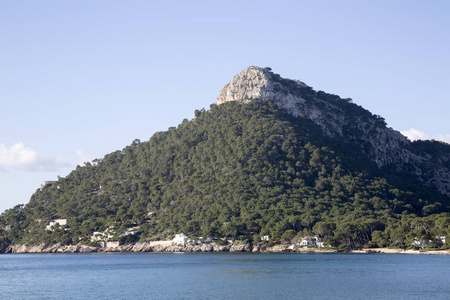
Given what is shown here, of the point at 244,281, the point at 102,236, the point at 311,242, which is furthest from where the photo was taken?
the point at 102,236

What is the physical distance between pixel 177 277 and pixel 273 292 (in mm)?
20586

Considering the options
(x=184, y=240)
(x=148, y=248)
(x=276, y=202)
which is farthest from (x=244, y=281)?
(x=148, y=248)

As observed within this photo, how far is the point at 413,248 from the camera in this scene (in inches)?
4872

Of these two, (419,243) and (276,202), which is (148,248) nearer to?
(276,202)

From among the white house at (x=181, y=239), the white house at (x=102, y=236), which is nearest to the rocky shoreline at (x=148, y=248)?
the white house at (x=181, y=239)

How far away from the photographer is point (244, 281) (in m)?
75.7

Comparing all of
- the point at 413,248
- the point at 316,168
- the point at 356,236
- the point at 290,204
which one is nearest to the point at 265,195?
the point at 290,204

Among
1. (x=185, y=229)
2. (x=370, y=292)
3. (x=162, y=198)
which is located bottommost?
(x=370, y=292)

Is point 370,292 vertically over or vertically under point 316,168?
under

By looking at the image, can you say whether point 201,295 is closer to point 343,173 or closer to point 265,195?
point 265,195

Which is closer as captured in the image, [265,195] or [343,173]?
[265,195]

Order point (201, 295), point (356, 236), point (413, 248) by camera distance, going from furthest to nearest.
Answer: point (356, 236)
point (413, 248)
point (201, 295)

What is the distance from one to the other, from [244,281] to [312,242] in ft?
219

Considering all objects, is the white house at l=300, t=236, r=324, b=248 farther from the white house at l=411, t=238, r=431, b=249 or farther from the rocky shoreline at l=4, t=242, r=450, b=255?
the white house at l=411, t=238, r=431, b=249
